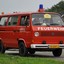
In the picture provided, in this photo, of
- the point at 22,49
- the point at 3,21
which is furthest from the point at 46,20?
the point at 3,21

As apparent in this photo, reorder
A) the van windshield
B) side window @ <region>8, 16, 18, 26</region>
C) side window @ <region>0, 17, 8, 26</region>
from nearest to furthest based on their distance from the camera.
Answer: the van windshield
side window @ <region>8, 16, 18, 26</region>
side window @ <region>0, 17, 8, 26</region>

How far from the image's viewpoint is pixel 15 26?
19.3 m

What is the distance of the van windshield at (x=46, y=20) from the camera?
60.6 feet

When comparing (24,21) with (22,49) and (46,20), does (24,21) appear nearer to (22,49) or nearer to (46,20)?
(46,20)

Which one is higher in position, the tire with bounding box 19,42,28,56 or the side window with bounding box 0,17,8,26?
the side window with bounding box 0,17,8,26

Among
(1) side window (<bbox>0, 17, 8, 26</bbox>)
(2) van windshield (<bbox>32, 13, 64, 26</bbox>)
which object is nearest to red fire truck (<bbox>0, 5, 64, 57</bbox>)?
(2) van windshield (<bbox>32, 13, 64, 26</bbox>)

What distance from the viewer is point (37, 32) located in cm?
1811

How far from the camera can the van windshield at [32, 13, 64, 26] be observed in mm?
18484

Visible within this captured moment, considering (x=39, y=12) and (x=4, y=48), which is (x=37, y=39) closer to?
(x=39, y=12)

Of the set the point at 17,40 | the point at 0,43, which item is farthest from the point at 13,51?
the point at 17,40

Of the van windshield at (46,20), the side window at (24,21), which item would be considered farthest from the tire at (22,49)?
the van windshield at (46,20)

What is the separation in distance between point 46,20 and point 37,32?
35.0 inches

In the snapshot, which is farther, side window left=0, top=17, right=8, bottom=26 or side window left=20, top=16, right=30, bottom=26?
side window left=0, top=17, right=8, bottom=26

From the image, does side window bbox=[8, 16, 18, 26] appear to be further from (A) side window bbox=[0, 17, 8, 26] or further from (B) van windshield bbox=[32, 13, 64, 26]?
(B) van windshield bbox=[32, 13, 64, 26]
